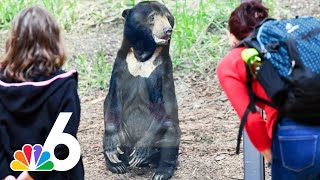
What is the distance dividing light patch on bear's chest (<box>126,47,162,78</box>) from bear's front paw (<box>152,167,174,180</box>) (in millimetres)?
564

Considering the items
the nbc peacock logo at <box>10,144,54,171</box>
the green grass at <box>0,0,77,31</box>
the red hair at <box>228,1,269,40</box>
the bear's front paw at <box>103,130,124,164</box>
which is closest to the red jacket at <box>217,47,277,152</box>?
the red hair at <box>228,1,269,40</box>

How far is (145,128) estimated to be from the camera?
4.50 metres

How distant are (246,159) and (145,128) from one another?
0.63 m

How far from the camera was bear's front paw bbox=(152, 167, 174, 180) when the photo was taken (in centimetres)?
451

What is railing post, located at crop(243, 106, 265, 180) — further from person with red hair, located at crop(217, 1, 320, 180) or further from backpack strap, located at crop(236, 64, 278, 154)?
backpack strap, located at crop(236, 64, 278, 154)

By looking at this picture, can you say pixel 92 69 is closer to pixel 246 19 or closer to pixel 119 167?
pixel 119 167

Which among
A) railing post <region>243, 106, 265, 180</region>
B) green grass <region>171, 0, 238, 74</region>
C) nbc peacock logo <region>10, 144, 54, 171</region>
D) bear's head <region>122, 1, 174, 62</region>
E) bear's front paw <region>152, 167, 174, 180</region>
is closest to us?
nbc peacock logo <region>10, 144, 54, 171</region>

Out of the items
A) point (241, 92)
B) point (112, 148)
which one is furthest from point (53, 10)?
point (241, 92)

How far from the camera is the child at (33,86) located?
336 cm

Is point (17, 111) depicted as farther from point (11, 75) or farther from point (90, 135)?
point (90, 135)

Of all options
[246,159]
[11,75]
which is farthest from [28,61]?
[246,159]

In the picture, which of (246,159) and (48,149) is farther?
(246,159)

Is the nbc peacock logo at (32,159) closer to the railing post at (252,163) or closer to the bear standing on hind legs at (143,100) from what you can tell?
the bear standing on hind legs at (143,100)

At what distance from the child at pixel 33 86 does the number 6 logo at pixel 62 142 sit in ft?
0.07
